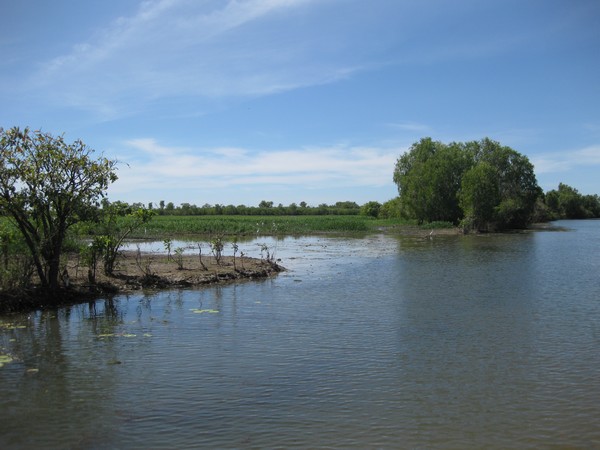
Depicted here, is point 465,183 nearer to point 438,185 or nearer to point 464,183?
point 464,183

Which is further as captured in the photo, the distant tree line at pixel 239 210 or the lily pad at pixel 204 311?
the distant tree line at pixel 239 210

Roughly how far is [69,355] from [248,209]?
369 ft

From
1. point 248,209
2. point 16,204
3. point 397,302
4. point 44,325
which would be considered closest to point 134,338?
point 44,325

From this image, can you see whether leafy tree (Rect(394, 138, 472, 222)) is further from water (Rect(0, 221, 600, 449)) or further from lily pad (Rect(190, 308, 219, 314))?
lily pad (Rect(190, 308, 219, 314))

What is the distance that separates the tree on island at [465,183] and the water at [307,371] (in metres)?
46.3

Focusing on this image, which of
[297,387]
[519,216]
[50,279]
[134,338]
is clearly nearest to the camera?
[297,387]

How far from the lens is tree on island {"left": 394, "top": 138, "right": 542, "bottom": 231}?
6250cm

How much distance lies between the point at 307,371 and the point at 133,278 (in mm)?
11458

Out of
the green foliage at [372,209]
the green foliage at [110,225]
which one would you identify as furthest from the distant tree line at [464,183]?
the green foliage at [110,225]

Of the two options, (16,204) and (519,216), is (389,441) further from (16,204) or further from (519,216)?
(519,216)

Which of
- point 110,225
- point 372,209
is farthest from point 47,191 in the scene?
point 372,209

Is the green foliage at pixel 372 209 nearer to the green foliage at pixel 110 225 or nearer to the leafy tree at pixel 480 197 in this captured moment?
the leafy tree at pixel 480 197

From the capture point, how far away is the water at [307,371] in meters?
7.14

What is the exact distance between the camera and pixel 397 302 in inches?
661
